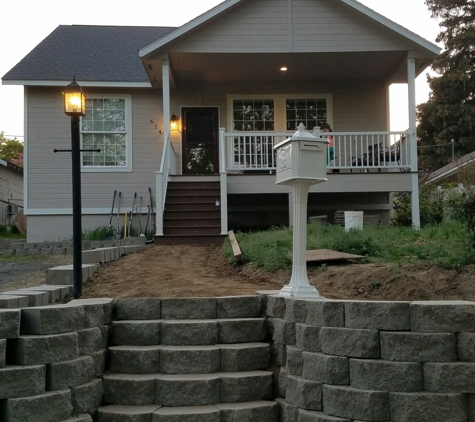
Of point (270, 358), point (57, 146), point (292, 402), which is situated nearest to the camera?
point (292, 402)

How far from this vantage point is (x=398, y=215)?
13438 mm

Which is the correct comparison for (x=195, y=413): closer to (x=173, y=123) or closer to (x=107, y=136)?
(x=173, y=123)

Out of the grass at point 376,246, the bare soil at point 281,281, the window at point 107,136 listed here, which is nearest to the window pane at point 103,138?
the window at point 107,136

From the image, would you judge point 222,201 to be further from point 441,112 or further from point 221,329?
point 441,112

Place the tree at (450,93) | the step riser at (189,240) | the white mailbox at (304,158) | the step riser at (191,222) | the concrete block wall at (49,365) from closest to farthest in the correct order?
the concrete block wall at (49,365) → the white mailbox at (304,158) → the step riser at (189,240) → the step riser at (191,222) → the tree at (450,93)

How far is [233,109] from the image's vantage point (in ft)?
45.0

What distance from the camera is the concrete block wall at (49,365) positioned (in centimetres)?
366

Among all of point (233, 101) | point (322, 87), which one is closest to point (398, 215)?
point (322, 87)

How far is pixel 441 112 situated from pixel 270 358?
30.0m

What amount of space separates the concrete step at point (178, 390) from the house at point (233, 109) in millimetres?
6989

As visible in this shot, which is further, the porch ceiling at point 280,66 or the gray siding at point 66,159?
the gray siding at point 66,159

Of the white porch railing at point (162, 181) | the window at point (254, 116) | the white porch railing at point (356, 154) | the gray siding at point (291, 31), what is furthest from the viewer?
the window at point (254, 116)

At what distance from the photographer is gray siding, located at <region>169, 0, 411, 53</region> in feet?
37.9

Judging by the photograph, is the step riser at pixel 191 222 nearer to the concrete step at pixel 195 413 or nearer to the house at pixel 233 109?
the house at pixel 233 109
